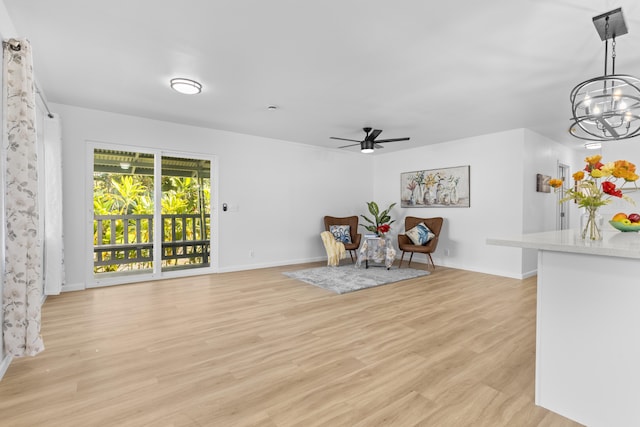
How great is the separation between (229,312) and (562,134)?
629 cm

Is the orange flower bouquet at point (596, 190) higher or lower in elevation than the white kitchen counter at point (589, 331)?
higher

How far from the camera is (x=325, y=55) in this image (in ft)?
9.35

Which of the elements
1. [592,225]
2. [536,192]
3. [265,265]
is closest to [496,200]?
[536,192]

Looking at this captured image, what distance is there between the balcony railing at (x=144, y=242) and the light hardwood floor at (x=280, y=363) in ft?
3.55

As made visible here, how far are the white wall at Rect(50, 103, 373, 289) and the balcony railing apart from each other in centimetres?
30

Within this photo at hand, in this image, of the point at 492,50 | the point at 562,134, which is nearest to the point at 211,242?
the point at 492,50

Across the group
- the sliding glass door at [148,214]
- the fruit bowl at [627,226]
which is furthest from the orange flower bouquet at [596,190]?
the sliding glass door at [148,214]

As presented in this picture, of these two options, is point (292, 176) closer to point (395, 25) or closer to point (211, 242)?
point (211, 242)

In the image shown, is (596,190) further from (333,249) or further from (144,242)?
(144,242)

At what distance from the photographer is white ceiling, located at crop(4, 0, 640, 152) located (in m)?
2.21

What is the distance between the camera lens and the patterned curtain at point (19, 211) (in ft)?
7.06

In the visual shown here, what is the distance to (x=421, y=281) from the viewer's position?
4.92 meters

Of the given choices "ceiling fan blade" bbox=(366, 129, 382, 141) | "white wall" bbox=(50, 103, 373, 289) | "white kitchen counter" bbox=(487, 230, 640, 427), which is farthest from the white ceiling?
"white kitchen counter" bbox=(487, 230, 640, 427)

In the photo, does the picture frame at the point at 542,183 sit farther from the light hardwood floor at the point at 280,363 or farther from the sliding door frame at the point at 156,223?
the sliding door frame at the point at 156,223
